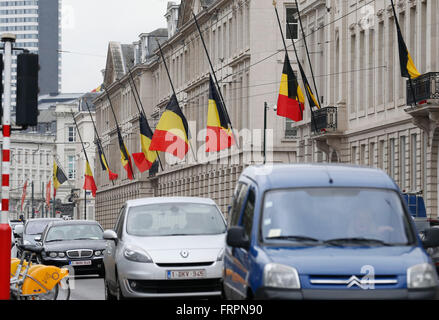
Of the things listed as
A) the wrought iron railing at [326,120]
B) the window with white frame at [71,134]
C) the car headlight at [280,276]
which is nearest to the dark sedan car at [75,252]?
the car headlight at [280,276]

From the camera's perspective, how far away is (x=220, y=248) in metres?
17.8

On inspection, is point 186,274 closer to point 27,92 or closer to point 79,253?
point 27,92

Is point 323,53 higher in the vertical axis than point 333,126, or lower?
higher

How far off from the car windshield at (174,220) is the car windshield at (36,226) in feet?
64.7

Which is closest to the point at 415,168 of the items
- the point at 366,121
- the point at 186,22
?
the point at 366,121

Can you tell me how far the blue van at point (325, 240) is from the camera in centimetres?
1126

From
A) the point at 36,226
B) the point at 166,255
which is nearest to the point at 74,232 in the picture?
the point at 36,226

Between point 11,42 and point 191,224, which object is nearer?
point 11,42

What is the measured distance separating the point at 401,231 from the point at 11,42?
18.1ft

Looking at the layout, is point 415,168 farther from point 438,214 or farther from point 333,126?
point 333,126

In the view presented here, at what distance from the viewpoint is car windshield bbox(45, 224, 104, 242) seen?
102 ft

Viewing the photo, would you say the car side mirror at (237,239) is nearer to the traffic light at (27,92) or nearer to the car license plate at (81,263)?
the traffic light at (27,92)

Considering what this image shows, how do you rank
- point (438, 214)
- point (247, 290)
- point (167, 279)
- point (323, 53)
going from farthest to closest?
point (323, 53) → point (438, 214) → point (167, 279) → point (247, 290)

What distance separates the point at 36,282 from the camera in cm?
1582
